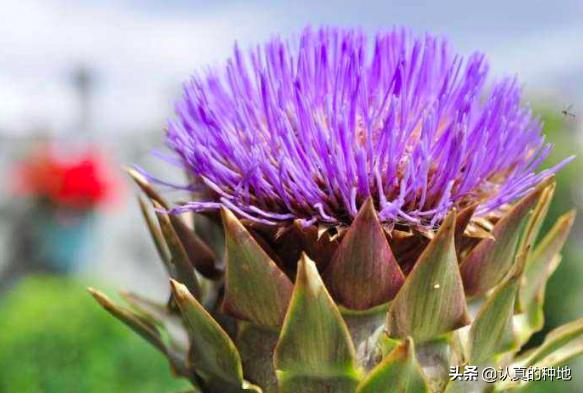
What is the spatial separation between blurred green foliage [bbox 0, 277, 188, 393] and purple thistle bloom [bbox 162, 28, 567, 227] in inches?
56.5

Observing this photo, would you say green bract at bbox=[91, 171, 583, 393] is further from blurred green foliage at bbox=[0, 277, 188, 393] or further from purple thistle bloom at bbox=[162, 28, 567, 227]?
blurred green foliage at bbox=[0, 277, 188, 393]

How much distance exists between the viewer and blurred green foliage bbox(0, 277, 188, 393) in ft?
7.56

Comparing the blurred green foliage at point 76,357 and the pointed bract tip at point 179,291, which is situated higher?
the pointed bract tip at point 179,291

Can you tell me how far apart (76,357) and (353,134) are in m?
1.63

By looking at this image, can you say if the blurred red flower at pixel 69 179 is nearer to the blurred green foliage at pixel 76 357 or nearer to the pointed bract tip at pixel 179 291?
the blurred green foliage at pixel 76 357

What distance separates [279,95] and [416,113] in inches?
5.8

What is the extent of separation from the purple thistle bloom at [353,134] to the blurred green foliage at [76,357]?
143cm

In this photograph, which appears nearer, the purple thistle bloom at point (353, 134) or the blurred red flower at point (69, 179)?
the purple thistle bloom at point (353, 134)

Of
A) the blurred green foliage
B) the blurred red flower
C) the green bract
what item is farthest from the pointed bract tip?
the blurred red flower

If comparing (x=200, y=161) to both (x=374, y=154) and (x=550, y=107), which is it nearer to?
(x=374, y=154)

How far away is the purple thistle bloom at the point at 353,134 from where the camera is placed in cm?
92

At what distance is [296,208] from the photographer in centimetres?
95

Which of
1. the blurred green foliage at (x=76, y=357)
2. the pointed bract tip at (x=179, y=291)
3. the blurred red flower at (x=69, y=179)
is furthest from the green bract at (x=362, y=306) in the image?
the blurred red flower at (x=69, y=179)

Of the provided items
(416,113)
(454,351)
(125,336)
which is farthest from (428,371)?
(125,336)
